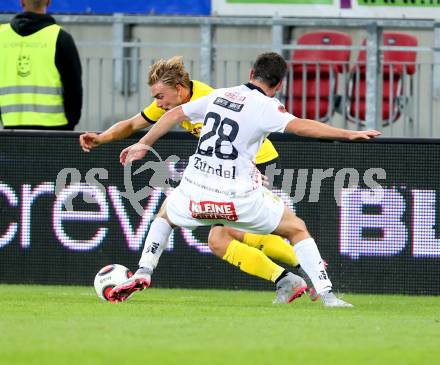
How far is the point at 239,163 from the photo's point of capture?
10.2 m

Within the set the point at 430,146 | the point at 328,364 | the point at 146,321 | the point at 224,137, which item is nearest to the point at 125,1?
the point at 430,146

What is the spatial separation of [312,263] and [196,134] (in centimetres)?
160

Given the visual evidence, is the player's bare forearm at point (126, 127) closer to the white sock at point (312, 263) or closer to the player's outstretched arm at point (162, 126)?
the player's outstretched arm at point (162, 126)

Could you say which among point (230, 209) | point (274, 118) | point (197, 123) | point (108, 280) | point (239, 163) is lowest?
point (108, 280)

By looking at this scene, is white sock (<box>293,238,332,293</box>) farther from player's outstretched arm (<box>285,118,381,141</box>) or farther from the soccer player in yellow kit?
player's outstretched arm (<box>285,118,381,141</box>)

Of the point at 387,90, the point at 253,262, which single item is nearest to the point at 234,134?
the point at 253,262

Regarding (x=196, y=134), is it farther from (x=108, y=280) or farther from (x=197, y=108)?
(x=108, y=280)

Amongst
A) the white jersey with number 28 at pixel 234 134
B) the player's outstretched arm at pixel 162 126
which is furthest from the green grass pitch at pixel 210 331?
the player's outstretched arm at pixel 162 126

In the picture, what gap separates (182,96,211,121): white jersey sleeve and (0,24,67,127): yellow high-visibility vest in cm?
237

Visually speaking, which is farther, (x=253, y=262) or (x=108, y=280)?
(x=253, y=262)

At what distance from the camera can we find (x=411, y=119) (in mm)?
14273

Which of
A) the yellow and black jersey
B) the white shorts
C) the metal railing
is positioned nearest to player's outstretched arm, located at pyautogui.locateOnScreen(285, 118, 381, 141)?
the white shorts

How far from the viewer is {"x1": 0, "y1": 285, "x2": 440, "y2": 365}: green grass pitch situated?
739cm

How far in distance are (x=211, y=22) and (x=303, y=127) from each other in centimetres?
534
